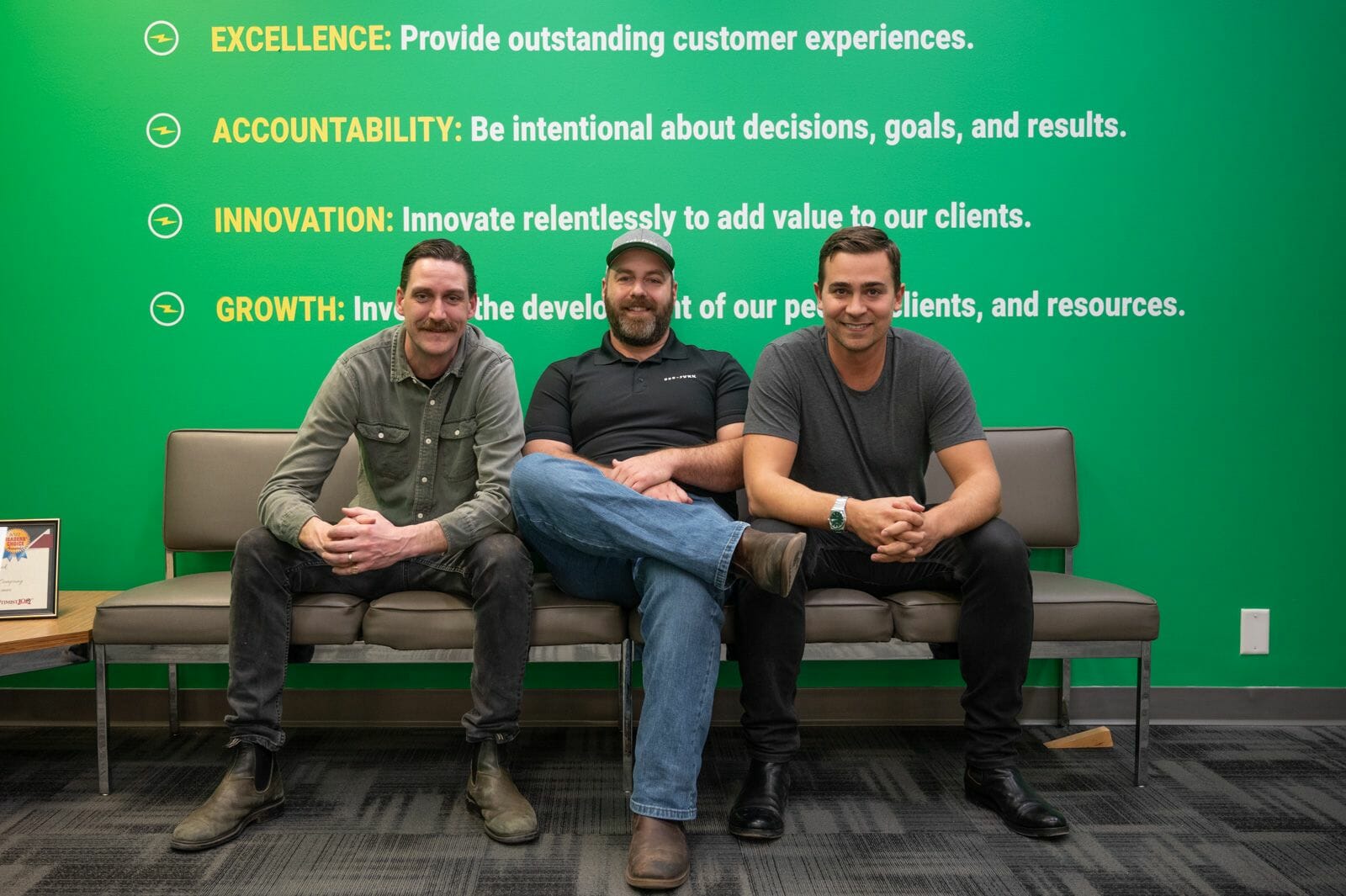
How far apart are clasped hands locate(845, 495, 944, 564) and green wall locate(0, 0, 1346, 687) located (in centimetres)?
84

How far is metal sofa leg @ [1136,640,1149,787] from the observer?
7.22ft

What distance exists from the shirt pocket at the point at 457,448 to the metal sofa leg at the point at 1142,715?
5.61ft

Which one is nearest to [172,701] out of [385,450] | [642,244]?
[385,450]

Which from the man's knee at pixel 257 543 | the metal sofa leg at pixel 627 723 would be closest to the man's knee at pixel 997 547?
the metal sofa leg at pixel 627 723

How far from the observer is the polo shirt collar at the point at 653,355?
2.54m

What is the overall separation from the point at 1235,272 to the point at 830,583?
5.43 feet

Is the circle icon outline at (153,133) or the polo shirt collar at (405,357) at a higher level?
the circle icon outline at (153,133)

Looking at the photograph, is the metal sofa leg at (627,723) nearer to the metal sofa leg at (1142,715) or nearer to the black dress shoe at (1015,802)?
the black dress shoe at (1015,802)

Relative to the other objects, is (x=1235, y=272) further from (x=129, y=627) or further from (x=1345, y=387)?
(x=129, y=627)

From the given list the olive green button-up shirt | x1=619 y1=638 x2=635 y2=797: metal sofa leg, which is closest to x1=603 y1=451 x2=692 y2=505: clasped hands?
the olive green button-up shirt

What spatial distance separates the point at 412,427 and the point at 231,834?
3.23 feet

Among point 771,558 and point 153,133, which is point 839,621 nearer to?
point 771,558

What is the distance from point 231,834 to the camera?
1.92 meters

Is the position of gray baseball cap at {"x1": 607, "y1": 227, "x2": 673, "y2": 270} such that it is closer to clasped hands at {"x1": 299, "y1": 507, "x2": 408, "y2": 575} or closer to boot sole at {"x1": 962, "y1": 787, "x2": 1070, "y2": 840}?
clasped hands at {"x1": 299, "y1": 507, "x2": 408, "y2": 575}
